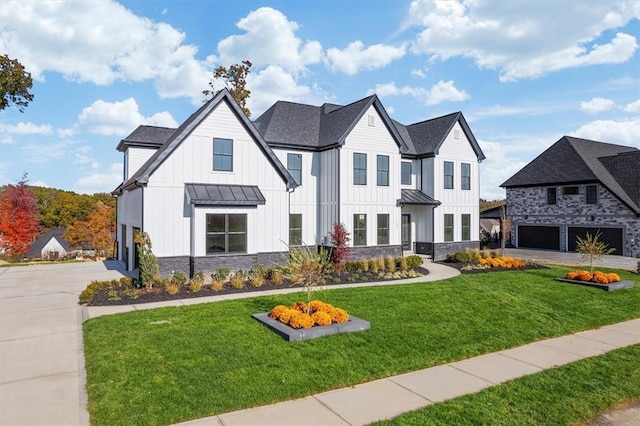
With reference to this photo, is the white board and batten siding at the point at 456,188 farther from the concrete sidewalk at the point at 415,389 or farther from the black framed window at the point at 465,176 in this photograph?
the concrete sidewalk at the point at 415,389

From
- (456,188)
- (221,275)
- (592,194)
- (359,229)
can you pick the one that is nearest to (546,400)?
(221,275)

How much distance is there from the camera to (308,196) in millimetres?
21859

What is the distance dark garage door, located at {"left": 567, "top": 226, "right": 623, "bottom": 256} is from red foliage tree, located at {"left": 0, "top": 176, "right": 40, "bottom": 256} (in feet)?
159

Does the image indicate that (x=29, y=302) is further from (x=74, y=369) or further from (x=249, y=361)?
(x=249, y=361)

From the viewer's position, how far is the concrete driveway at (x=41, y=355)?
529 cm

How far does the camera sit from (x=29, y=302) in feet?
39.6

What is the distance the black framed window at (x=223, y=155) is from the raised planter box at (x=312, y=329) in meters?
9.26

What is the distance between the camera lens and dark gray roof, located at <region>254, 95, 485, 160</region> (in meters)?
21.2

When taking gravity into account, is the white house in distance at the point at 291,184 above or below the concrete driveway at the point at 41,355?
above

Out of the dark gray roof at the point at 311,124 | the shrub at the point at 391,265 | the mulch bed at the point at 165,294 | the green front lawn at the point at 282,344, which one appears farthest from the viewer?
the dark gray roof at the point at 311,124

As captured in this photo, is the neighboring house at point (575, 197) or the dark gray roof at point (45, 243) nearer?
the neighboring house at point (575, 197)

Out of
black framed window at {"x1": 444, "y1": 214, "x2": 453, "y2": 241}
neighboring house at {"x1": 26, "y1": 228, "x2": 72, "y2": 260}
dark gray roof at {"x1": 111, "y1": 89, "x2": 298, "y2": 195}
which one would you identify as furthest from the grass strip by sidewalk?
neighboring house at {"x1": 26, "y1": 228, "x2": 72, "y2": 260}

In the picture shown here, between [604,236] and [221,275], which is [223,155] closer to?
[221,275]

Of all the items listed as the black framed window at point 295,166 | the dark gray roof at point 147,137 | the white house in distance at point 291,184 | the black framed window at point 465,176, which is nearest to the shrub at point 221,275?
the white house in distance at point 291,184
